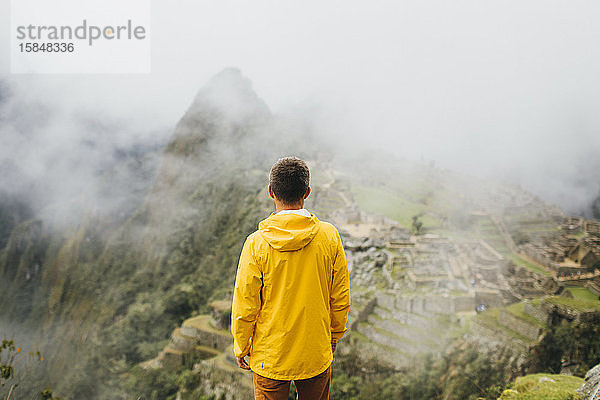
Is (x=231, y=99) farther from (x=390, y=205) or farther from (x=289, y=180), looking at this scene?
(x=289, y=180)

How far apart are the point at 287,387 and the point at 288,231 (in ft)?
2.61

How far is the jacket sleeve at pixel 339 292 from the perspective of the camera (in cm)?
170

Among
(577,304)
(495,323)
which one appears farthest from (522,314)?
(577,304)

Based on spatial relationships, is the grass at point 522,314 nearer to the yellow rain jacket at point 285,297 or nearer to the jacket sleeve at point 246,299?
the yellow rain jacket at point 285,297

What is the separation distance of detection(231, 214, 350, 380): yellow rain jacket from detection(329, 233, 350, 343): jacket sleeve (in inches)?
2.1

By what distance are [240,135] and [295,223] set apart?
4542 centimetres

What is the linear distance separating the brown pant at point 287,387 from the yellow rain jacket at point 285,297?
2.4 inches

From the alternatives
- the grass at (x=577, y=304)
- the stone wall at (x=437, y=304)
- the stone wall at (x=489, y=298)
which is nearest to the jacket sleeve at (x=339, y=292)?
the grass at (x=577, y=304)

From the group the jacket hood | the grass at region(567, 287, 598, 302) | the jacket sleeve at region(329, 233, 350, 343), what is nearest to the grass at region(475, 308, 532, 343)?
the grass at region(567, 287, 598, 302)

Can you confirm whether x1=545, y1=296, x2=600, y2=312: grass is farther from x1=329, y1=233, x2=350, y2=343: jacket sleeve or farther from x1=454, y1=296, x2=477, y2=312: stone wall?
x1=329, y1=233, x2=350, y2=343: jacket sleeve

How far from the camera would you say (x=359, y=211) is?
18.0m

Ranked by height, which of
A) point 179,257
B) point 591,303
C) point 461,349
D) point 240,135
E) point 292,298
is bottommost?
point 179,257

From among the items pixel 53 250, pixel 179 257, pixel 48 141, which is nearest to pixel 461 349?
pixel 179 257

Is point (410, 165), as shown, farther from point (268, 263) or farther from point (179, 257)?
point (268, 263)
